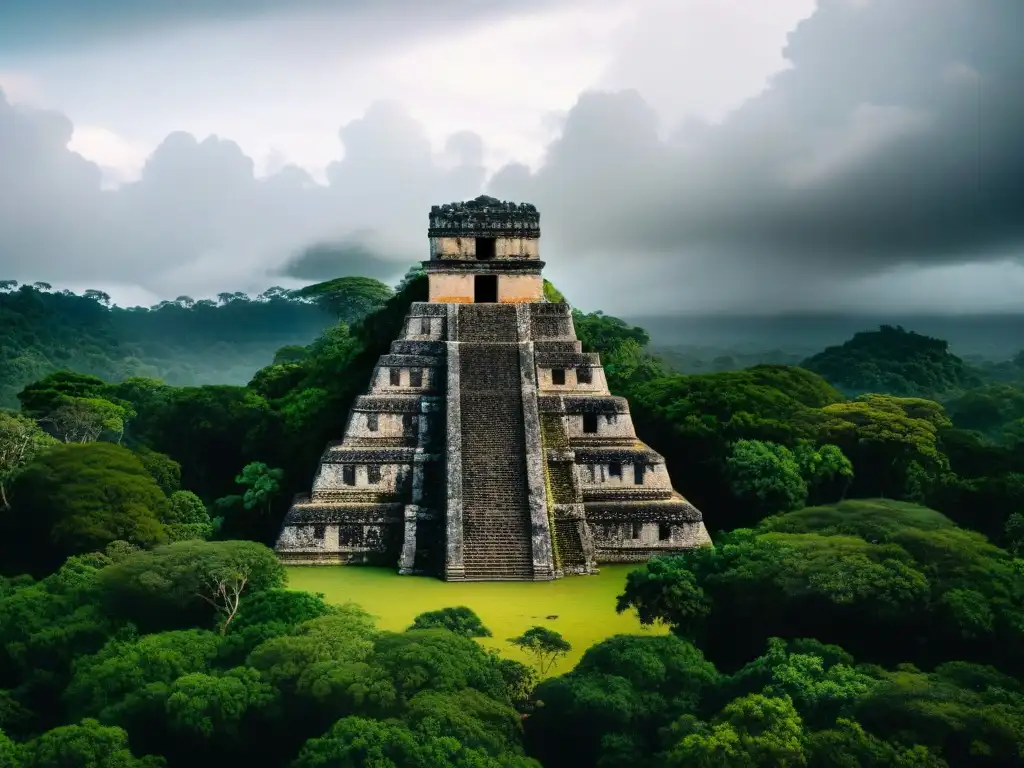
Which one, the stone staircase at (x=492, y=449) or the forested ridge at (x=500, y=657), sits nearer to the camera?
the forested ridge at (x=500, y=657)

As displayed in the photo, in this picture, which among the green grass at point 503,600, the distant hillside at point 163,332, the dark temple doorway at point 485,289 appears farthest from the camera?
the distant hillside at point 163,332

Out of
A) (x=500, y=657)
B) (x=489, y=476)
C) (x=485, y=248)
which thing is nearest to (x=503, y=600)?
(x=500, y=657)

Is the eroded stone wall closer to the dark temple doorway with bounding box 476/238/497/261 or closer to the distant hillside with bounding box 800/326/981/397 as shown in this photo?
the dark temple doorway with bounding box 476/238/497/261

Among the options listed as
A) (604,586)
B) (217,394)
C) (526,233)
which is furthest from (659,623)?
(217,394)

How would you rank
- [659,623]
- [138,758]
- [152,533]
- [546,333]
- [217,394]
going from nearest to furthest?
[138,758], [659,623], [152,533], [546,333], [217,394]

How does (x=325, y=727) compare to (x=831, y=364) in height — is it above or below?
below

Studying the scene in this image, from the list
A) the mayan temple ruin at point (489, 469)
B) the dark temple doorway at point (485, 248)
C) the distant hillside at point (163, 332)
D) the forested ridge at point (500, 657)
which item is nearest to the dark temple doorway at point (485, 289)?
the dark temple doorway at point (485, 248)

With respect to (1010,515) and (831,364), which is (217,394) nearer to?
(1010,515)

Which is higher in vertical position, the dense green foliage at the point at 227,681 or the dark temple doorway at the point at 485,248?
the dark temple doorway at the point at 485,248

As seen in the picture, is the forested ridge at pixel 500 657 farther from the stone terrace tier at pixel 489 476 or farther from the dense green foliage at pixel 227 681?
the stone terrace tier at pixel 489 476
